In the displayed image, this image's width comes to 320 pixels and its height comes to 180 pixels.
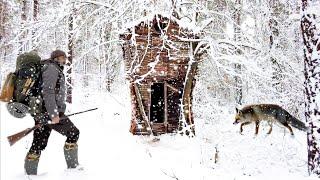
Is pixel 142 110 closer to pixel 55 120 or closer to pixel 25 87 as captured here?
pixel 55 120

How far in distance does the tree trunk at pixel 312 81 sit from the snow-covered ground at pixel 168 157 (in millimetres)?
459

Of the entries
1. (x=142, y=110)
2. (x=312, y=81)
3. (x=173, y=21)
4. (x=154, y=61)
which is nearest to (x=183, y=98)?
(x=142, y=110)

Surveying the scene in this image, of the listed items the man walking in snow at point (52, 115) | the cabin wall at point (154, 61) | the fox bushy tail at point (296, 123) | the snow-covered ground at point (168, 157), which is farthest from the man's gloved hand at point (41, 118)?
the fox bushy tail at point (296, 123)

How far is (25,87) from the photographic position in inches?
231

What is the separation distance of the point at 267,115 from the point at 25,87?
22.5 ft

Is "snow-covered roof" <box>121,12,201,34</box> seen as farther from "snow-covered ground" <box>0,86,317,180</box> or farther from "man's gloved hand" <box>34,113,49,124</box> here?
"man's gloved hand" <box>34,113,49,124</box>

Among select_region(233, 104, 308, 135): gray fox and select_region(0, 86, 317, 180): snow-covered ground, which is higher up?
select_region(233, 104, 308, 135): gray fox

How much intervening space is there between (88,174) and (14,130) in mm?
6192

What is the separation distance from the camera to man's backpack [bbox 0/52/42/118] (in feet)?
19.2

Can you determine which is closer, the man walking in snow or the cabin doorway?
the man walking in snow

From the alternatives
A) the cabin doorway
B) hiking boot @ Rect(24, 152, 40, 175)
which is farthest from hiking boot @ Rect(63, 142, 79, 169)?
the cabin doorway

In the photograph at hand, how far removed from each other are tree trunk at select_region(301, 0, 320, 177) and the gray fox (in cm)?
303

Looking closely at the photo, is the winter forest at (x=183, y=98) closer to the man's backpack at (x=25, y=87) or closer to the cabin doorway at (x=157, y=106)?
the cabin doorway at (x=157, y=106)

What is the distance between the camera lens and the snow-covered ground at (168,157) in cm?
671
